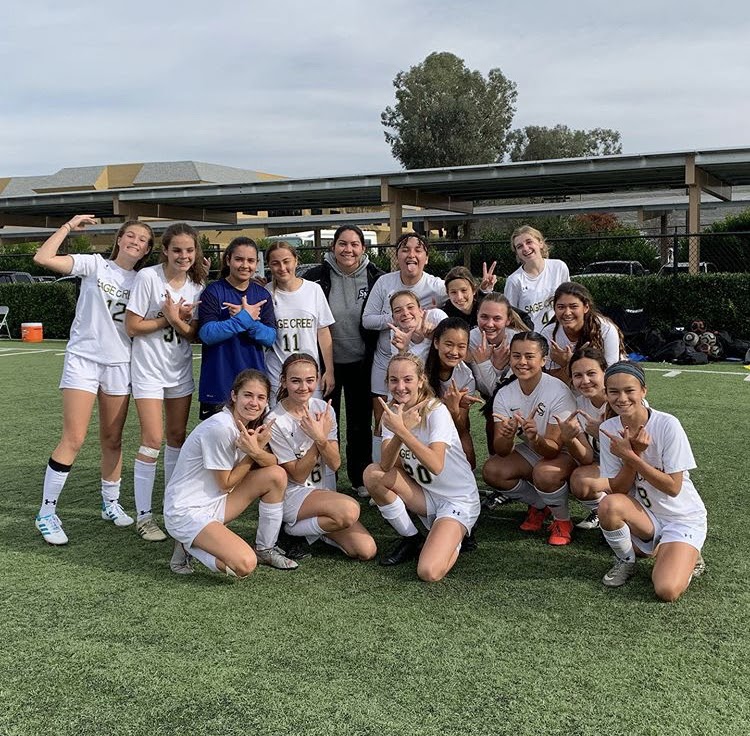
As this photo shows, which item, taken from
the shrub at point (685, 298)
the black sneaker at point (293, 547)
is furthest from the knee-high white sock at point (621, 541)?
the shrub at point (685, 298)

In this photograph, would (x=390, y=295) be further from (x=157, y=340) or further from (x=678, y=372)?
(x=678, y=372)

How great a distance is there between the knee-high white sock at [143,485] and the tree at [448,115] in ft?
145

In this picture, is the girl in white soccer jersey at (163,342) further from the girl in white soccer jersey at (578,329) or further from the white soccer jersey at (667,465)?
Result: the white soccer jersey at (667,465)

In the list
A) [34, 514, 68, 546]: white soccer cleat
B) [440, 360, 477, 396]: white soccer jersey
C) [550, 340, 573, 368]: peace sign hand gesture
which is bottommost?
[34, 514, 68, 546]: white soccer cleat

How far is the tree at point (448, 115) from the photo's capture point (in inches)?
1885

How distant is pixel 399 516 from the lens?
13.0ft

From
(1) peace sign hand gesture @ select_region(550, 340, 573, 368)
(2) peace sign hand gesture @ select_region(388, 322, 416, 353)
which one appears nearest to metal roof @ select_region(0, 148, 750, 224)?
(1) peace sign hand gesture @ select_region(550, 340, 573, 368)

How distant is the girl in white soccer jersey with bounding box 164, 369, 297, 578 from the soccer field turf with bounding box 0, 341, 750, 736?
0.12 metres

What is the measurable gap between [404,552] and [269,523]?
0.69 m

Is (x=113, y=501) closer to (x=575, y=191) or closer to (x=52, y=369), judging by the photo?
(x=52, y=369)

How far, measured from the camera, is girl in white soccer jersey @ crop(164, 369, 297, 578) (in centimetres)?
372

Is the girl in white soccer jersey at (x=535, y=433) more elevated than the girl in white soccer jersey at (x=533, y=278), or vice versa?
the girl in white soccer jersey at (x=533, y=278)

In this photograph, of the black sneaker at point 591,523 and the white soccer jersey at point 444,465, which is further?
the black sneaker at point 591,523

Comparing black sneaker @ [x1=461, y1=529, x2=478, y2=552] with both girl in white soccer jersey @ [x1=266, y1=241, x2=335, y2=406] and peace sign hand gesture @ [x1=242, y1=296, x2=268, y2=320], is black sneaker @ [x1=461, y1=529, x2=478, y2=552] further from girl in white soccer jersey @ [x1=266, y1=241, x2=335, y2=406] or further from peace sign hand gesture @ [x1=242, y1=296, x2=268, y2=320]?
peace sign hand gesture @ [x1=242, y1=296, x2=268, y2=320]
